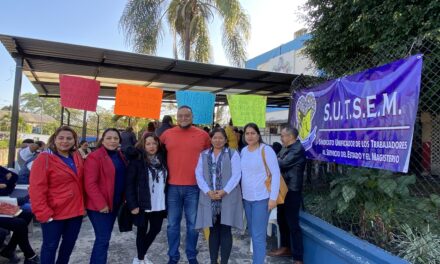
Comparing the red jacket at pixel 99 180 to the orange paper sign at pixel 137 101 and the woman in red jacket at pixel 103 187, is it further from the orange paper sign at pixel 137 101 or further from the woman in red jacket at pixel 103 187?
the orange paper sign at pixel 137 101

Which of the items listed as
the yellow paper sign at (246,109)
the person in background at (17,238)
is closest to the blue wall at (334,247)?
the yellow paper sign at (246,109)

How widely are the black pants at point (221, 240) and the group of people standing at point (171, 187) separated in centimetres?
1

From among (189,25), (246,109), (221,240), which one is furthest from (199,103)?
(189,25)

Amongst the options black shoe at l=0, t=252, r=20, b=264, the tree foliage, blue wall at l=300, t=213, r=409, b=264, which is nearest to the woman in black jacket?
black shoe at l=0, t=252, r=20, b=264

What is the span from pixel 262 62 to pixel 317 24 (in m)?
18.2

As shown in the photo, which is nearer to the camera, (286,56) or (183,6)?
(183,6)

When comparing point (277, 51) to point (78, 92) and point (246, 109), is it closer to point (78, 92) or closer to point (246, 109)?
point (246, 109)

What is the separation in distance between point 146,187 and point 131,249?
→ 1.35 m

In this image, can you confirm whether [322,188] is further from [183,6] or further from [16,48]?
[183,6]

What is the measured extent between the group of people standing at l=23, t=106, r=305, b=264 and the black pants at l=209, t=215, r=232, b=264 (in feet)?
0.03

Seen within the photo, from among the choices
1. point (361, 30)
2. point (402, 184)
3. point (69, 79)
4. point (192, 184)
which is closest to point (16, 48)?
point (69, 79)

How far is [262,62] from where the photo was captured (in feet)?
83.1

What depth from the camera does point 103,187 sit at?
289cm

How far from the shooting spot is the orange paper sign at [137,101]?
17.9 feet
